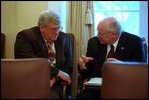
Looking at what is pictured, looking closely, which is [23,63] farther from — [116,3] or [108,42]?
[116,3]

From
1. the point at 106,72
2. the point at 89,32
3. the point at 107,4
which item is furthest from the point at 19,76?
the point at 107,4

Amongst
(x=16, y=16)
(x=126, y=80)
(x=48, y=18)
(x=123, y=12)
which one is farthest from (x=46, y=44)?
(x=126, y=80)

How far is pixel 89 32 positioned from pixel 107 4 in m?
0.44

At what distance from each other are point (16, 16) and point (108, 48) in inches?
55.1

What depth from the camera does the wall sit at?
3.61 m

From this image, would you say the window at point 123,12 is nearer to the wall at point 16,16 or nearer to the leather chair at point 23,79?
the wall at point 16,16

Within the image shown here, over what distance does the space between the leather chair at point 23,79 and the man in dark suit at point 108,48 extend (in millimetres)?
1171

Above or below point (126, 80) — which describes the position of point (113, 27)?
above

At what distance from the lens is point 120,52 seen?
285cm

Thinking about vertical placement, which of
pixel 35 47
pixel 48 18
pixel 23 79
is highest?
pixel 48 18

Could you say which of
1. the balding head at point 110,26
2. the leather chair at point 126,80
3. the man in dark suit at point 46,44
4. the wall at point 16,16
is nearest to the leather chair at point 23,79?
the leather chair at point 126,80

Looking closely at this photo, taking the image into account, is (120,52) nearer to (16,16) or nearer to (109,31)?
(109,31)

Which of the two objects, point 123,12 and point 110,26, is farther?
point 123,12

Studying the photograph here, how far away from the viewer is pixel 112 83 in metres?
1.60
